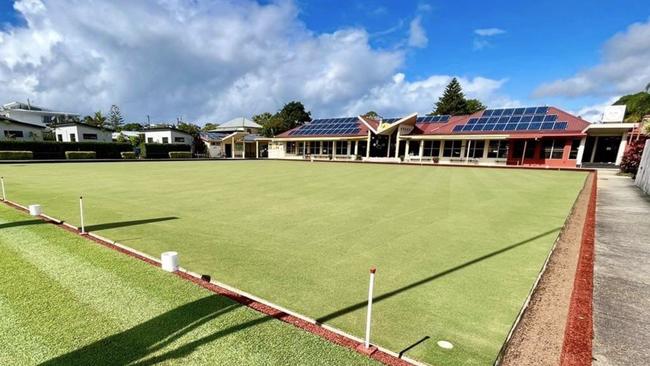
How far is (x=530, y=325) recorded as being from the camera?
10.5 ft

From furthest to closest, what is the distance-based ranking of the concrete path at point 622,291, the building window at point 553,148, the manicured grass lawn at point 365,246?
1. the building window at point 553,148
2. the manicured grass lawn at point 365,246
3. the concrete path at point 622,291

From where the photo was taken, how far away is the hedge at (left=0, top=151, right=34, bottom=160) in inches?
1025

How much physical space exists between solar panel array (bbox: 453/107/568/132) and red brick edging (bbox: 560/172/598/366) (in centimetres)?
2653

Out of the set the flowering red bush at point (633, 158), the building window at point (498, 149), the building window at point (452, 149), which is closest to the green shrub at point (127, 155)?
the building window at point (452, 149)

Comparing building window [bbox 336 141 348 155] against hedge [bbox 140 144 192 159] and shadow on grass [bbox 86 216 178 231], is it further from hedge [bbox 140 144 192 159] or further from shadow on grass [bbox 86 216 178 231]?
shadow on grass [bbox 86 216 178 231]

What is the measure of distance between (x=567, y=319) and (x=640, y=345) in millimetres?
551

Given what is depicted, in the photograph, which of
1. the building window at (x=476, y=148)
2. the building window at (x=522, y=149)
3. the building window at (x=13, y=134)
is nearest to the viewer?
the building window at (x=522, y=149)

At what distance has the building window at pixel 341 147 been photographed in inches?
1512

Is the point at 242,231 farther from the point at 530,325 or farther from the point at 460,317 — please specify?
the point at 530,325

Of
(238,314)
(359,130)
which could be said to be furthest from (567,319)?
(359,130)

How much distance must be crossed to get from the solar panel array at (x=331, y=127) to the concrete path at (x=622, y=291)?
101 feet

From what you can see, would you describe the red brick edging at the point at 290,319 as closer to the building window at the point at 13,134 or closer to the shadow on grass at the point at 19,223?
the shadow on grass at the point at 19,223

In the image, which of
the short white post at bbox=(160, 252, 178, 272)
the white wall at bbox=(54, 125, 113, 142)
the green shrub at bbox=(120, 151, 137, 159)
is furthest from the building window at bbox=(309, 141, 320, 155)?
the short white post at bbox=(160, 252, 178, 272)

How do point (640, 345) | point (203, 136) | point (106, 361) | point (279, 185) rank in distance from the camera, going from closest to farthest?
point (106, 361) → point (640, 345) → point (279, 185) → point (203, 136)
